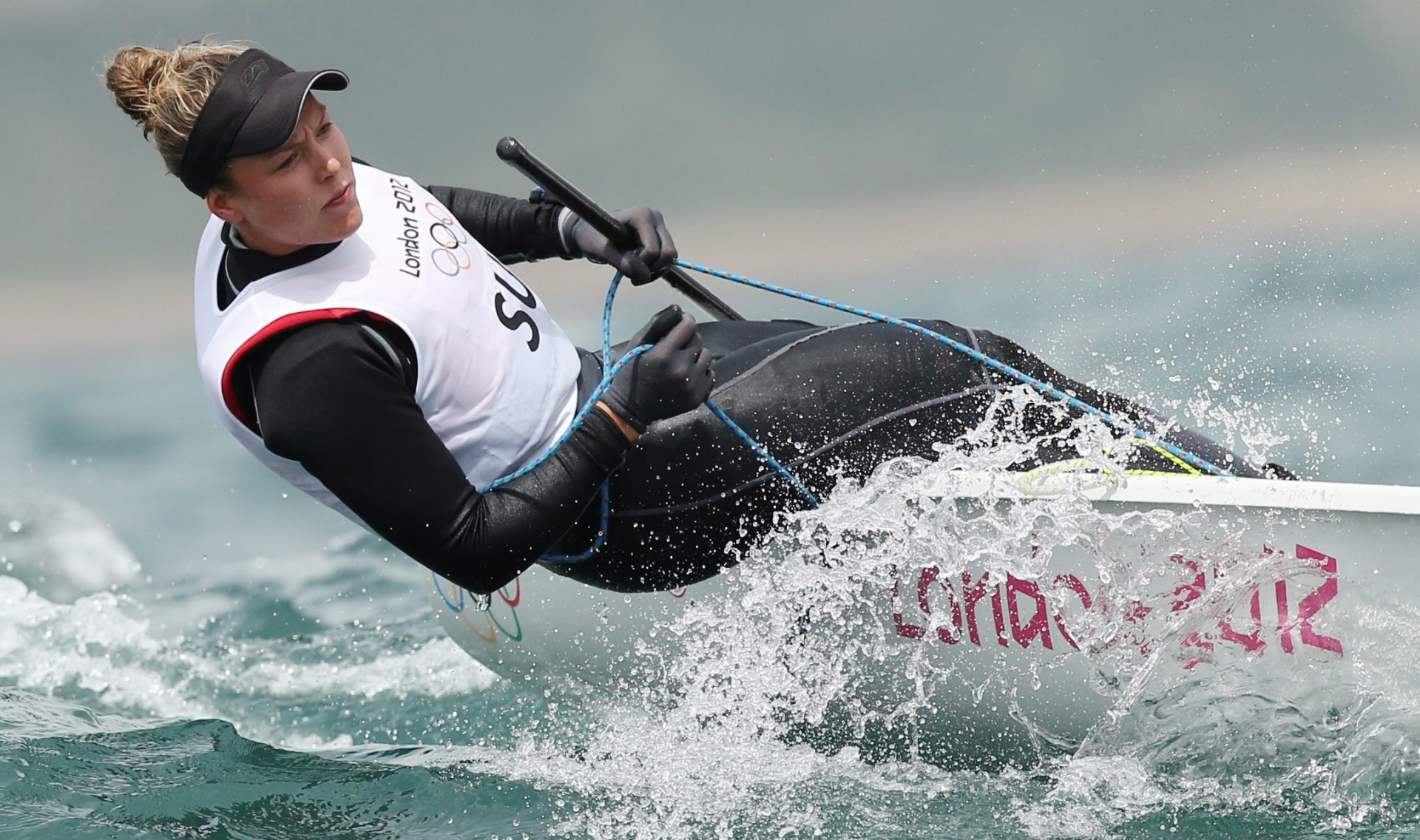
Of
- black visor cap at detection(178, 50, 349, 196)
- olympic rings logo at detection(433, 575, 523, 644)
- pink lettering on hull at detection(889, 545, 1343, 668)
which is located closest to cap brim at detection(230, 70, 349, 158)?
black visor cap at detection(178, 50, 349, 196)

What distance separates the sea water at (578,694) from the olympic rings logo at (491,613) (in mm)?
146

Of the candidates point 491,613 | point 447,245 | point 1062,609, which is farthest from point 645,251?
point 491,613

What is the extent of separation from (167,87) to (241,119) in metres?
0.08

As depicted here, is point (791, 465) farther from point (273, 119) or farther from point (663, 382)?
point (273, 119)

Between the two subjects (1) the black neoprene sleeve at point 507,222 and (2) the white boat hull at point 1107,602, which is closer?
(2) the white boat hull at point 1107,602

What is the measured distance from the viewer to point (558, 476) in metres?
1.38

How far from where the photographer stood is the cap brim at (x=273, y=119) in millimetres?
1256

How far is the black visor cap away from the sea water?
0.74m

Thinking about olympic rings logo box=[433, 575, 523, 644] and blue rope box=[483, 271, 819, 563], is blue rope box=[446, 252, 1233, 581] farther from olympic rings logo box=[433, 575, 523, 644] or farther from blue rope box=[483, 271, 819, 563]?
olympic rings logo box=[433, 575, 523, 644]

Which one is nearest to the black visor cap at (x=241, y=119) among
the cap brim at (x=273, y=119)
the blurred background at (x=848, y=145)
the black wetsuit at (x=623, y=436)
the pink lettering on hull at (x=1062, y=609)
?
the cap brim at (x=273, y=119)

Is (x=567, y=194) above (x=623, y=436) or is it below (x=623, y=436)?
above

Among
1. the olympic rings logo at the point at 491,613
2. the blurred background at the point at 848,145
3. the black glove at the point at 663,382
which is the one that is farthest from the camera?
the blurred background at the point at 848,145

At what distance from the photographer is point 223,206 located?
1.31 meters

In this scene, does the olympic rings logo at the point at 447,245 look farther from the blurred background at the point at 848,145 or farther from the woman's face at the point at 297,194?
the blurred background at the point at 848,145
